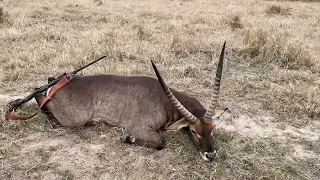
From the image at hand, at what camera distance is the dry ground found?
4.52 m

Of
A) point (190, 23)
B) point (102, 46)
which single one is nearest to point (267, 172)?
point (102, 46)

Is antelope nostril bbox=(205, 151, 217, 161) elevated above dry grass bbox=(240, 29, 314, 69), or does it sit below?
above

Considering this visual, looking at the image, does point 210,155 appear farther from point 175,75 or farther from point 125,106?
point 175,75

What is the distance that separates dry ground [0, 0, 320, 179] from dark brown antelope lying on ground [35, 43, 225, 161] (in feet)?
0.51

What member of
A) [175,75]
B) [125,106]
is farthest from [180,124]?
[175,75]

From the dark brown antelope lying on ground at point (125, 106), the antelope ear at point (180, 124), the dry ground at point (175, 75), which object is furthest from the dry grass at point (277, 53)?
the antelope ear at point (180, 124)

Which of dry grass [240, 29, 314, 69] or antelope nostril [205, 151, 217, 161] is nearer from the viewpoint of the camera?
antelope nostril [205, 151, 217, 161]

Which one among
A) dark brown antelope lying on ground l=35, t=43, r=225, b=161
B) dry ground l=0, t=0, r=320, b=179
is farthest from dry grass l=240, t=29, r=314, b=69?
dark brown antelope lying on ground l=35, t=43, r=225, b=161

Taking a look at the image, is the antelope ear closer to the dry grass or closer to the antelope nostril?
the antelope nostril

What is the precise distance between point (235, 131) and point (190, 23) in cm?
661

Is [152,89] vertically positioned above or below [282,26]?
above

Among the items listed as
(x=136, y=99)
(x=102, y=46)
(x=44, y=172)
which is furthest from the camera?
(x=102, y=46)

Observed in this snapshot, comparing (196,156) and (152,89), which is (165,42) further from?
(196,156)

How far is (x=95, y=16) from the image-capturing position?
1230cm
